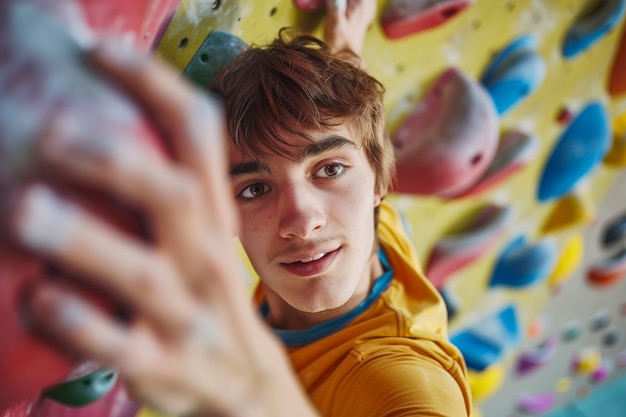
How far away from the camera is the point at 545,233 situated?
1.41 m

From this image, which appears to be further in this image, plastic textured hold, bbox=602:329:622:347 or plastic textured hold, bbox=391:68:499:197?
plastic textured hold, bbox=602:329:622:347

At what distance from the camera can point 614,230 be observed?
153cm

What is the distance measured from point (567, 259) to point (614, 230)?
0.48 ft

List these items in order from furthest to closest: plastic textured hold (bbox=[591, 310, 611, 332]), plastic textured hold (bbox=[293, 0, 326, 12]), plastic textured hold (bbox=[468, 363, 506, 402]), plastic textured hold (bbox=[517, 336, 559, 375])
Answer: plastic textured hold (bbox=[591, 310, 611, 332])
plastic textured hold (bbox=[517, 336, 559, 375])
plastic textured hold (bbox=[468, 363, 506, 402])
plastic textured hold (bbox=[293, 0, 326, 12])

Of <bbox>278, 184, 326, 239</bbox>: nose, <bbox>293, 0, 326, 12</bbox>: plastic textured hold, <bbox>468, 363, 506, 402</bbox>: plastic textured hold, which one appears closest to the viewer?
<bbox>278, 184, 326, 239</bbox>: nose

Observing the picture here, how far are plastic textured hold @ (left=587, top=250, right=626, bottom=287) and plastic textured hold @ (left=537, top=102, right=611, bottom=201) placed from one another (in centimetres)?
33

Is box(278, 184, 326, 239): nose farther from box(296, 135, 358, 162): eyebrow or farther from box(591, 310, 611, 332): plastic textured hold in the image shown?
box(591, 310, 611, 332): plastic textured hold

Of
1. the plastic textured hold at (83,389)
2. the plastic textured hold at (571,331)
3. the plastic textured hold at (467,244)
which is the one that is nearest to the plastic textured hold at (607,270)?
the plastic textured hold at (571,331)

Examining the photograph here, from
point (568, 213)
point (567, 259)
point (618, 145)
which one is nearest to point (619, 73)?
point (618, 145)

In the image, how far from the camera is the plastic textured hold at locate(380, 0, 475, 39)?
0.96 metres

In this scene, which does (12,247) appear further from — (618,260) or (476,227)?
(618,260)

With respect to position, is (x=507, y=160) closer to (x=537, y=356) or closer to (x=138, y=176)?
(x=537, y=356)

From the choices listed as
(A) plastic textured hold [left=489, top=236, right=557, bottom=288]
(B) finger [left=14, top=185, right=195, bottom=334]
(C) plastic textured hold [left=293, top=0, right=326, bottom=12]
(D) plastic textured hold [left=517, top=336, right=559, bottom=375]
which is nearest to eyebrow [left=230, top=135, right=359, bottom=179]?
(C) plastic textured hold [left=293, top=0, right=326, bottom=12]

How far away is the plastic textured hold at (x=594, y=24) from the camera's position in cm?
119
